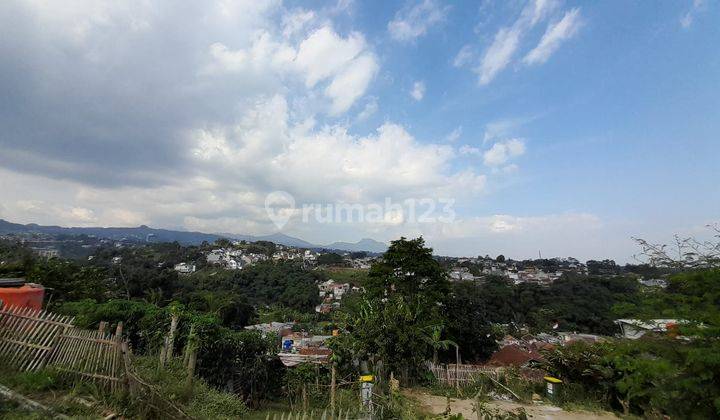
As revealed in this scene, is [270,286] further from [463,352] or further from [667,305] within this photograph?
[667,305]

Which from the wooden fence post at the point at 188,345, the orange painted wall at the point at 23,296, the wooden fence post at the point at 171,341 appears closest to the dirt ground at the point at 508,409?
the wooden fence post at the point at 188,345

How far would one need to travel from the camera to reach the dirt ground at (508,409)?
7629 mm

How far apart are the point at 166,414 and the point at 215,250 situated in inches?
3937

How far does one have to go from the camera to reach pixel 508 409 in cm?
779

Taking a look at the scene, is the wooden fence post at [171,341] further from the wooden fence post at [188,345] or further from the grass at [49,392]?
the grass at [49,392]

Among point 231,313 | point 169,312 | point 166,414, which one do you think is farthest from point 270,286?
point 166,414

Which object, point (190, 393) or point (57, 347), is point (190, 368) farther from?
point (57, 347)

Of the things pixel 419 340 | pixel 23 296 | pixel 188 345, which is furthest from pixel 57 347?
pixel 419 340

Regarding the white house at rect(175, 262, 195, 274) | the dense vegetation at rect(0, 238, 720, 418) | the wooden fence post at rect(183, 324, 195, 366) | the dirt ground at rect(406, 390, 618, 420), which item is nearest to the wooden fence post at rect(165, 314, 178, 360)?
the wooden fence post at rect(183, 324, 195, 366)

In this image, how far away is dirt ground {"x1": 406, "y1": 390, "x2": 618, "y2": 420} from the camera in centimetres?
763

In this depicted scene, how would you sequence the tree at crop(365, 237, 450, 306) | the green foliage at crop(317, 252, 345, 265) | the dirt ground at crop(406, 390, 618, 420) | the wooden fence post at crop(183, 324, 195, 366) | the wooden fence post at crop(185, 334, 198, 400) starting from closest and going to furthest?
the wooden fence post at crop(185, 334, 198, 400) < the wooden fence post at crop(183, 324, 195, 366) < the dirt ground at crop(406, 390, 618, 420) < the tree at crop(365, 237, 450, 306) < the green foliage at crop(317, 252, 345, 265)

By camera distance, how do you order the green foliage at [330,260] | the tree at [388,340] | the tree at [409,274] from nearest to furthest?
the tree at [388,340]
the tree at [409,274]
the green foliage at [330,260]

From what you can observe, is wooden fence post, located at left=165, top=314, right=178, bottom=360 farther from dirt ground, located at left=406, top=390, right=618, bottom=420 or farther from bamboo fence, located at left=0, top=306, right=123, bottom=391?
dirt ground, located at left=406, top=390, right=618, bottom=420

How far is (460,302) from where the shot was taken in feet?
59.0
